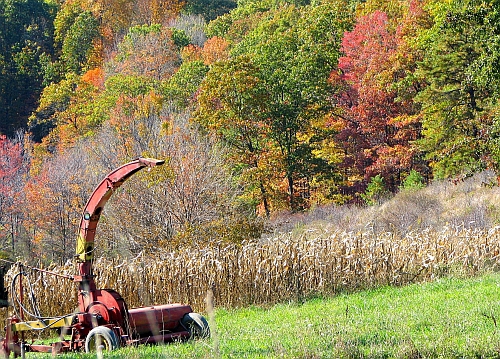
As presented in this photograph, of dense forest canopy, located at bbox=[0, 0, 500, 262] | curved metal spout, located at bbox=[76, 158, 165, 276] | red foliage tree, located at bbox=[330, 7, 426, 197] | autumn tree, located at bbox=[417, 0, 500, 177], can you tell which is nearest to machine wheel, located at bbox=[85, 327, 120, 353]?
curved metal spout, located at bbox=[76, 158, 165, 276]

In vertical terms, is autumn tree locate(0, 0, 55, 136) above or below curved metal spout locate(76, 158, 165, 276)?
above

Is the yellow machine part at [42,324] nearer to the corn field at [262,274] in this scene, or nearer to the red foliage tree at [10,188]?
the corn field at [262,274]

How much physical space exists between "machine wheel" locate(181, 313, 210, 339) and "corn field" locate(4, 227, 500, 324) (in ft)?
18.0

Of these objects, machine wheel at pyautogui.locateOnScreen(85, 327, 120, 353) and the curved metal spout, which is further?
the curved metal spout

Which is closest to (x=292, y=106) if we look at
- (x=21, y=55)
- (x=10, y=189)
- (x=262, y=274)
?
(x=10, y=189)

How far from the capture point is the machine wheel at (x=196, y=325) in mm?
10886

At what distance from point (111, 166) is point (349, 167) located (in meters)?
15.2

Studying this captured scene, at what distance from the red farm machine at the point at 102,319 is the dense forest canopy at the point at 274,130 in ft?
35.2

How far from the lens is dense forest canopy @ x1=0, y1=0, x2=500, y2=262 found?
25.2 metres

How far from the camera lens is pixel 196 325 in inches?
435

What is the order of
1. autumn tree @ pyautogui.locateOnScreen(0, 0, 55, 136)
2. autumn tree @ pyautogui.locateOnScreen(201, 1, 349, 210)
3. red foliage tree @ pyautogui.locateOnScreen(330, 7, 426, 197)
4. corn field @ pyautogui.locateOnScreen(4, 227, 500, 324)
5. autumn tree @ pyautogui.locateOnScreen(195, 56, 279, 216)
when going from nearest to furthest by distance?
corn field @ pyautogui.locateOnScreen(4, 227, 500, 324)
autumn tree @ pyautogui.locateOnScreen(195, 56, 279, 216)
autumn tree @ pyautogui.locateOnScreen(201, 1, 349, 210)
red foliage tree @ pyautogui.locateOnScreen(330, 7, 426, 197)
autumn tree @ pyautogui.locateOnScreen(0, 0, 55, 136)

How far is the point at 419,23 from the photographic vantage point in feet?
142

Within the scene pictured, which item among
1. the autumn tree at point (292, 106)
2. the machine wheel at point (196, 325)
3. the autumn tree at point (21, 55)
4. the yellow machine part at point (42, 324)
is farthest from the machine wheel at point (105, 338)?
the autumn tree at point (21, 55)

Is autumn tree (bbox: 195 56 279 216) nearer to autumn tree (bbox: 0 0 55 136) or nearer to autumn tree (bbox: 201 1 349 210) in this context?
autumn tree (bbox: 201 1 349 210)
